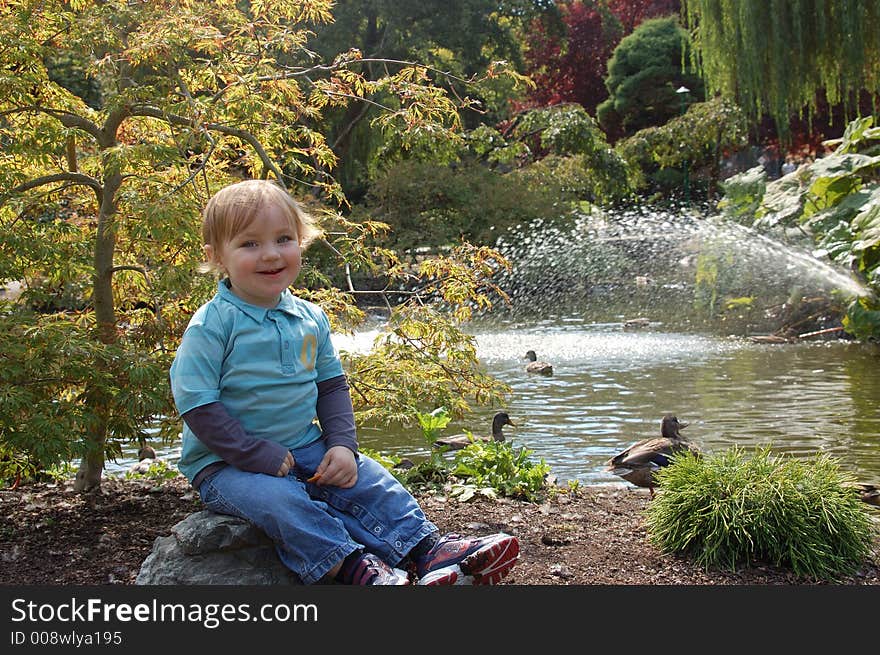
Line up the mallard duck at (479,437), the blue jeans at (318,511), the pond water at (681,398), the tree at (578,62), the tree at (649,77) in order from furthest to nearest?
A: the tree at (578,62), the tree at (649,77), the pond water at (681,398), the mallard duck at (479,437), the blue jeans at (318,511)

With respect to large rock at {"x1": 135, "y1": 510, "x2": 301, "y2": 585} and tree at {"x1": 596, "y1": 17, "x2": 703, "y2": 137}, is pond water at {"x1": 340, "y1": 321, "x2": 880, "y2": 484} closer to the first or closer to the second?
large rock at {"x1": 135, "y1": 510, "x2": 301, "y2": 585}

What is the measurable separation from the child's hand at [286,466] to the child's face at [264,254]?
1.69ft

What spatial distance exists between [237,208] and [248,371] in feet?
1.63

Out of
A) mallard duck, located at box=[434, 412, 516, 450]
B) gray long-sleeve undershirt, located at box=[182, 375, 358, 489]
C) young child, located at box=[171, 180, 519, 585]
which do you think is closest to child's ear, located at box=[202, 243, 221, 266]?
young child, located at box=[171, 180, 519, 585]

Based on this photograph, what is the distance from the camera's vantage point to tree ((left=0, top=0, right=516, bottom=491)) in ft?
12.6

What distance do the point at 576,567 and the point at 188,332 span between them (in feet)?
5.35

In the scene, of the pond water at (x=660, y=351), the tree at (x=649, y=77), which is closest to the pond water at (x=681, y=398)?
the pond water at (x=660, y=351)

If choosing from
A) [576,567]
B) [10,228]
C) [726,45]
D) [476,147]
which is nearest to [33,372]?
[10,228]

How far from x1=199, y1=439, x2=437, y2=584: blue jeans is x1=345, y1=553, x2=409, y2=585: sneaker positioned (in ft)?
0.16

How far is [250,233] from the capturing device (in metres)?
2.95

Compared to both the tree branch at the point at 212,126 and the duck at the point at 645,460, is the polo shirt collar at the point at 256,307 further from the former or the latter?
the duck at the point at 645,460

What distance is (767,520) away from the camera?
349 centimetres

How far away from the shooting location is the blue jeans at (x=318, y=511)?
2.78 metres

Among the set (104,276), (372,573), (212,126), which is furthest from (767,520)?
(104,276)
